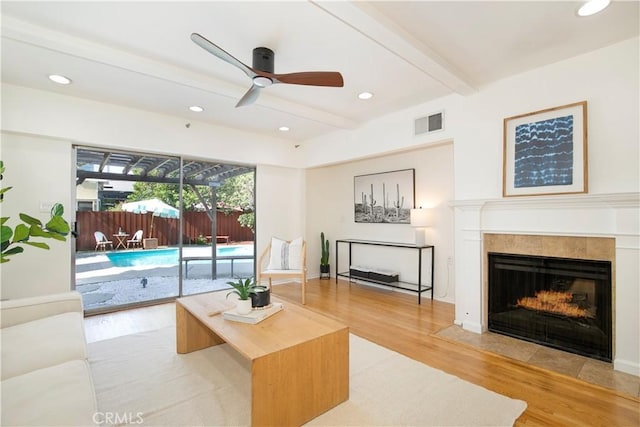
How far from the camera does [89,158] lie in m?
3.90

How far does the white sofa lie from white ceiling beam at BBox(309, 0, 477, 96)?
7.83 ft

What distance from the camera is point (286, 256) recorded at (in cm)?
466

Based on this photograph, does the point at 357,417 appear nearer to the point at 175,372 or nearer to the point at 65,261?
the point at 175,372

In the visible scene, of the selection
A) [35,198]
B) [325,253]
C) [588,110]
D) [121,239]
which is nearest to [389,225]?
[325,253]

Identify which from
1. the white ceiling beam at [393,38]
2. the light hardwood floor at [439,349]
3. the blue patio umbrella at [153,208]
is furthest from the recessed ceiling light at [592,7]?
the blue patio umbrella at [153,208]

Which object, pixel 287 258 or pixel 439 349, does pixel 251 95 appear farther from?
pixel 439 349

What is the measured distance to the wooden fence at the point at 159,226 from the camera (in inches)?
152

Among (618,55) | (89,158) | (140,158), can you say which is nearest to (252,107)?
(140,158)

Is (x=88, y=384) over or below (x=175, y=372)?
over

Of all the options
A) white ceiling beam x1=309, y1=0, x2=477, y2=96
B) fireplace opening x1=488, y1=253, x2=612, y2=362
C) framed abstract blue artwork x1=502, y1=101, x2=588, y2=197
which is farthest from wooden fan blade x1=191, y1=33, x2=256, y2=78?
fireplace opening x1=488, y1=253, x2=612, y2=362

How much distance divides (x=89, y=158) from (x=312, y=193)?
3544 mm

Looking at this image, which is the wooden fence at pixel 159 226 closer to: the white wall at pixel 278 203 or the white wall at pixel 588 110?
the white wall at pixel 278 203

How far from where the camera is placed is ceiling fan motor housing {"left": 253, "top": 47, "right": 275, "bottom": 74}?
252 cm

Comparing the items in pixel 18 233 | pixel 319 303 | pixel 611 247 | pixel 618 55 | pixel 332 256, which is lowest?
pixel 319 303
